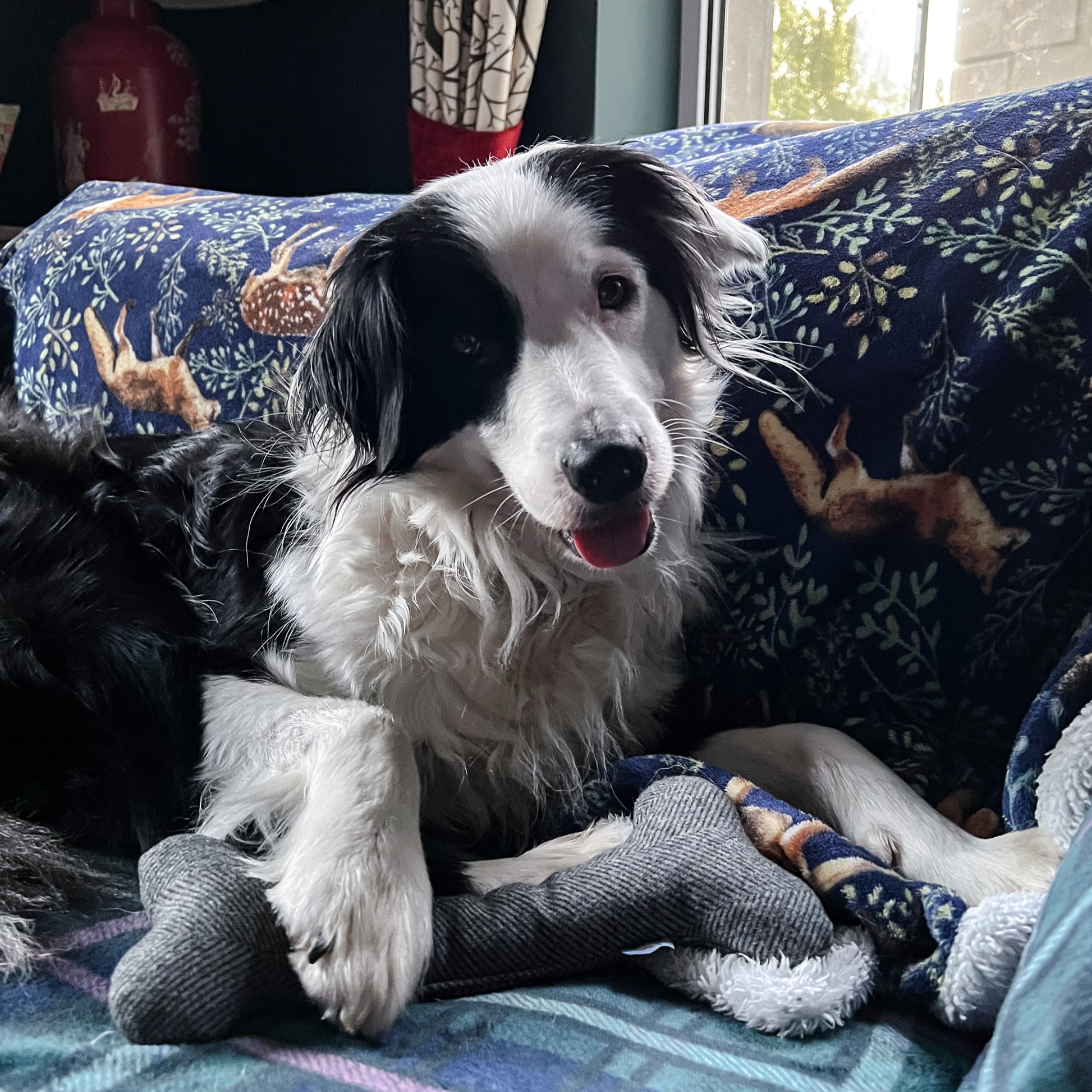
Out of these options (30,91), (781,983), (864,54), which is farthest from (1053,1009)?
(30,91)

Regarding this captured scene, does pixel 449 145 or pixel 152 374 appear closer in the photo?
pixel 152 374

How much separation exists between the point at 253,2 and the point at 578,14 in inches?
44.7

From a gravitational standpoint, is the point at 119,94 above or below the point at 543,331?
above

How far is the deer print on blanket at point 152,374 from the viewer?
160 cm

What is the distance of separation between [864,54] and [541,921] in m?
2.01

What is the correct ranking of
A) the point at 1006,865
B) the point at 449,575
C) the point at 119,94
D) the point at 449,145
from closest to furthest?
the point at 1006,865 → the point at 449,575 → the point at 449,145 → the point at 119,94

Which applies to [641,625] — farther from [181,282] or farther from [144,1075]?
[181,282]

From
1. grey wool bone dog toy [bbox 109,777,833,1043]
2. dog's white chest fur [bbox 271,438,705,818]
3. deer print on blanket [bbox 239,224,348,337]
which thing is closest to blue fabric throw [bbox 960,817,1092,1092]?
grey wool bone dog toy [bbox 109,777,833,1043]

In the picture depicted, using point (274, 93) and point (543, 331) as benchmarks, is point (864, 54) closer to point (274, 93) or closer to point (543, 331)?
point (543, 331)

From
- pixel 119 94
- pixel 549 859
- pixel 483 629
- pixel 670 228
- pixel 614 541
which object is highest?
pixel 119 94

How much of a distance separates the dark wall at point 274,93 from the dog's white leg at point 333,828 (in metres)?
2.08

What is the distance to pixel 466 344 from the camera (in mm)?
1052

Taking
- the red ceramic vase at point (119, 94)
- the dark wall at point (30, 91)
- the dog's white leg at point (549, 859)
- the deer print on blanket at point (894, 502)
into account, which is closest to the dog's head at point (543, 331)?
the deer print on blanket at point (894, 502)

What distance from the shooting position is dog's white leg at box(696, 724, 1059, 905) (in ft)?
2.89
